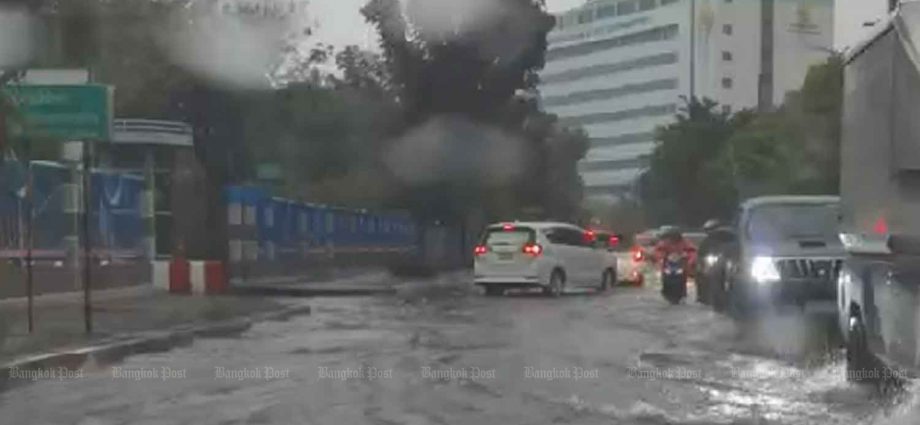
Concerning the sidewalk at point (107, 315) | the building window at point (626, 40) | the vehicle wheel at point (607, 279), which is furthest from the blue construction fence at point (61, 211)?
the building window at point (626, 40)

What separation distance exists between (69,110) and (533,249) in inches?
553

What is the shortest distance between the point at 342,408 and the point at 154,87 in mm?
28344

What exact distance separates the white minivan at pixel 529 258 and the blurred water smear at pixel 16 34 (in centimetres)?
1460

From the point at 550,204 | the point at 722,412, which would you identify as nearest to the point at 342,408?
the point at 722,412

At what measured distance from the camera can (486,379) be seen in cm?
1315

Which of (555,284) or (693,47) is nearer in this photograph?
(555,284)

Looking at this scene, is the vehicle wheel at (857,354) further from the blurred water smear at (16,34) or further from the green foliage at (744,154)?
the blurred water smear at (16,34)

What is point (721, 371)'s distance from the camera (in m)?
14.0

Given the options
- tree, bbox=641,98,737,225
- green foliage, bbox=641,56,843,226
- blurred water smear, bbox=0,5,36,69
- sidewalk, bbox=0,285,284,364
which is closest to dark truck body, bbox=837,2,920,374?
green foliage, bbox=641,56,843,226

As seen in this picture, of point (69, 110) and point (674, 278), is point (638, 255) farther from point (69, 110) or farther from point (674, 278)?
point (69, 110)

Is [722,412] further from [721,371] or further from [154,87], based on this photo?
[154,87]

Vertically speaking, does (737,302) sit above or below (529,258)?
above

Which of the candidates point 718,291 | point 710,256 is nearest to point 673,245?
point 710,256

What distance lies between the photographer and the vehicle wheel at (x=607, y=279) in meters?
34.0
